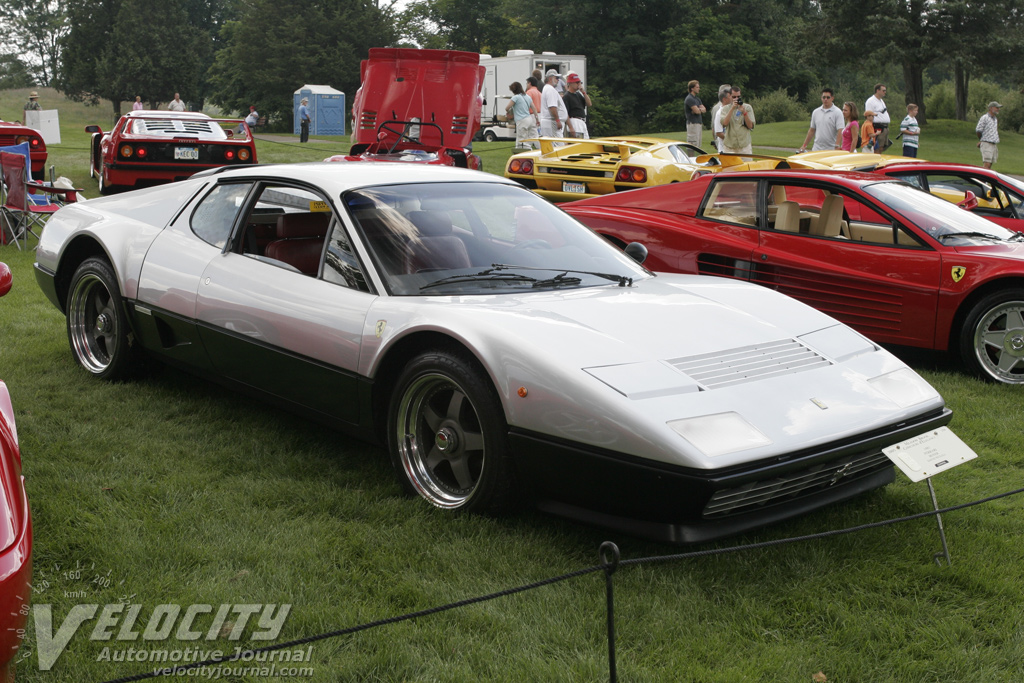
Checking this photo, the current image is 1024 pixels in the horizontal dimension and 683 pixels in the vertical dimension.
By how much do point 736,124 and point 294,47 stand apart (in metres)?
42.8

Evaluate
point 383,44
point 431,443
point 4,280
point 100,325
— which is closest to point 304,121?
point 383,44

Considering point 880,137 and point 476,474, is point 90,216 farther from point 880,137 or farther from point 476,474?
point 880,137

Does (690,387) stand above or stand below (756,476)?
above

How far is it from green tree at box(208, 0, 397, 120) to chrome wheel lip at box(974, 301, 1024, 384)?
50.5 metres

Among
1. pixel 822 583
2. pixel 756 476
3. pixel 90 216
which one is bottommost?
pixel 822 583

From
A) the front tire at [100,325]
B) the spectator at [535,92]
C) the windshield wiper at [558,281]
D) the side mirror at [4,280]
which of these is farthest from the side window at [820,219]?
the spectator at [535,92]

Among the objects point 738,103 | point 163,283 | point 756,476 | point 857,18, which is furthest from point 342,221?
point 857,18

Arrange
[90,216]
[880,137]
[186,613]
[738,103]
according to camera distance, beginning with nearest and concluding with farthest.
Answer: [186,613], [90,216], [738,103], [880,137]

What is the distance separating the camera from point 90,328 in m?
5.43

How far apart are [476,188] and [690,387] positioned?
5.79 feet

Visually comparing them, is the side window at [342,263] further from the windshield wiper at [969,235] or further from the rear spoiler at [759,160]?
the rear spoiler at [759,160]

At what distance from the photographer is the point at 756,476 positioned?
2910 mm

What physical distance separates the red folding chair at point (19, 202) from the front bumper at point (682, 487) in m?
7.92

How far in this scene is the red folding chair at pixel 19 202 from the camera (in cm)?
948
